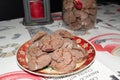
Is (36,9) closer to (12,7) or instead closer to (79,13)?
(79,13)

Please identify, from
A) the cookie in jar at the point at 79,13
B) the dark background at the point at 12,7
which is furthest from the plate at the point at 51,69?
the dark background at the point at 12,7

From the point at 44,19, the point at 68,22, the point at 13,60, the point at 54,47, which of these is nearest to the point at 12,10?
the point at 44,19

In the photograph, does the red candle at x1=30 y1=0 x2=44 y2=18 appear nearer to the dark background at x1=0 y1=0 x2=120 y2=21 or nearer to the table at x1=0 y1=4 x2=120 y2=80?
the table at x1=0 y1=4 x2=120 y2=80

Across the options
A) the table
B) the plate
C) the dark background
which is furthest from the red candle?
the dark background

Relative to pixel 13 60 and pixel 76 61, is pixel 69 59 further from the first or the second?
pixel 13 60

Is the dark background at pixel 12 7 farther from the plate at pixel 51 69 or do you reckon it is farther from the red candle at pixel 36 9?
the plate at pixel 51 69
